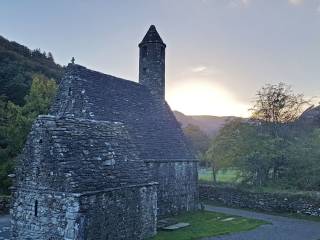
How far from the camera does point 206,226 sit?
800 inches

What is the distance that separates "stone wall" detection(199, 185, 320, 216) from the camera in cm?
2498

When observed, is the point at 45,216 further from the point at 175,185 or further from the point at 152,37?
the point at 152,37

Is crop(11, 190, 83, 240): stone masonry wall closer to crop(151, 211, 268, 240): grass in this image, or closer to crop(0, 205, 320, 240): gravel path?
crop(0, 205, 320, 240): gravel path

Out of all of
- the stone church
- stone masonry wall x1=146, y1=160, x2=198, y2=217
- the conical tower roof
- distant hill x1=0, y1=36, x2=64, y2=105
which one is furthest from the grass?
distant hill x1=0, y1=36, x2=64, y2=105

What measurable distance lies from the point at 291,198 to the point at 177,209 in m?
8.34

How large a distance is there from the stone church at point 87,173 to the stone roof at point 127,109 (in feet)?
0.24

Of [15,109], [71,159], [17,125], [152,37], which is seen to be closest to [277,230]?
[71,159]

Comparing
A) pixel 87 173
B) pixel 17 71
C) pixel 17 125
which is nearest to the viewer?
pixel 87 173

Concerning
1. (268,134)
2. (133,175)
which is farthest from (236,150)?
(133,175)

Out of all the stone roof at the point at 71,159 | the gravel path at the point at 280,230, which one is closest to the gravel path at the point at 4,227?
the stone roof at the point at 71,159

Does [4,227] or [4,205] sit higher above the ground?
[4,205]

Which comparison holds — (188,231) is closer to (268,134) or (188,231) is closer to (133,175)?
(133,175)

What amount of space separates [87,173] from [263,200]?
57.2 feet

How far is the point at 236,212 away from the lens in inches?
1022
